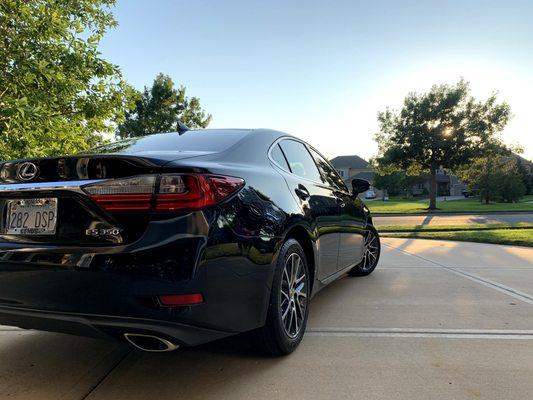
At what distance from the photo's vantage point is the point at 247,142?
9.98 feet

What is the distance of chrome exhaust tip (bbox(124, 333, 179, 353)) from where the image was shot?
2.12 metres

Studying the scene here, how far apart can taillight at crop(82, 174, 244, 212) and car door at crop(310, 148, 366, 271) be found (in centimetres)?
219

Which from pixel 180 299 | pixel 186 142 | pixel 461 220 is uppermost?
pixel 186 142

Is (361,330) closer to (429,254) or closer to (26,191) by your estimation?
(26,191)

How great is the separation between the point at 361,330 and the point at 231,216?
5.66 feet

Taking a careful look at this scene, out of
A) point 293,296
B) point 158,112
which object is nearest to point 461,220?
point 158,112

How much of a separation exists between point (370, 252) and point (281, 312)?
3.24m

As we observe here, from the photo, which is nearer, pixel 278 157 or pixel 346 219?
pixel 278 157

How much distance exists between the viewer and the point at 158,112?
2448 cm

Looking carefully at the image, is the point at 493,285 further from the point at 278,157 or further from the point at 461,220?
the point at 461,220

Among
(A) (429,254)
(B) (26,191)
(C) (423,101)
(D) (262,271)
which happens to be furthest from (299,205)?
(C) (423,101)

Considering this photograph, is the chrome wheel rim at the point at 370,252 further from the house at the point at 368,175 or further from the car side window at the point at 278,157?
the house at the point at 368,175

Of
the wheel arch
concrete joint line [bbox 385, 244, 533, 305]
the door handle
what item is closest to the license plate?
the wheel arch

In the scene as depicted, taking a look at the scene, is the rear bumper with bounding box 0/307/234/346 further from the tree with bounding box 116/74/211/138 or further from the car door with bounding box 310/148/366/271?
the tree with bounding box 116/74/211/138
